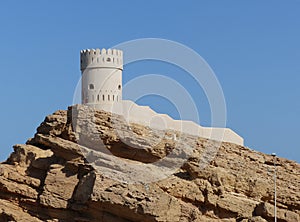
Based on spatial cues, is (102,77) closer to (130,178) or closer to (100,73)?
(100,73)

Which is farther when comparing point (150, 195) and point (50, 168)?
point (50, 168)

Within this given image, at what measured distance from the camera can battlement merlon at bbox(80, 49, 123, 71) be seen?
6519 centimetres

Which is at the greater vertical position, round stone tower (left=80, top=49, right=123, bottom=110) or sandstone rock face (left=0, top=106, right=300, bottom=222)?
round stone tower (left=80, top=49, right=123, bottom=110)

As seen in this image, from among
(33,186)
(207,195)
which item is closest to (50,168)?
(33,186)

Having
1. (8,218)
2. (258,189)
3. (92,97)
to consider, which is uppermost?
(92,97)

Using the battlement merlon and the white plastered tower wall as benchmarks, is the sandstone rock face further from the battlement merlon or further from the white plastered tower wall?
the battlement merlon

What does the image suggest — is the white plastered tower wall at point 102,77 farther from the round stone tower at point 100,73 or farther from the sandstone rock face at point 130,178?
the sandstone rock face at point 130,178

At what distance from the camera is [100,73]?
6581 cm

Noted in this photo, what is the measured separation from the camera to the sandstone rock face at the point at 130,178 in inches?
1560

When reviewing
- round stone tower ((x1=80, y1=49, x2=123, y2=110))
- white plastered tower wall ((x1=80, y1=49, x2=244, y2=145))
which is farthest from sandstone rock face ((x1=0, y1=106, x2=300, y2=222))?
round stone tower ((x1=80, y1=49, x2=123, y2=110))

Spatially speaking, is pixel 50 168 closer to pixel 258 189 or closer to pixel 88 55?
pixel 258 189

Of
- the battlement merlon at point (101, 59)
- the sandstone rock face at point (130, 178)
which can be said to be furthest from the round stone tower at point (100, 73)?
the sandstone rock face at point (130, 178)

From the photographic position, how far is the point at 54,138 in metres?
42.6

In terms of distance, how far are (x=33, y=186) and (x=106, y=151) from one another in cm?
346
